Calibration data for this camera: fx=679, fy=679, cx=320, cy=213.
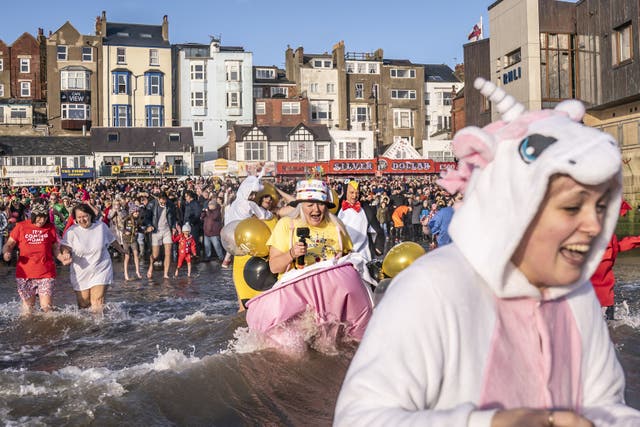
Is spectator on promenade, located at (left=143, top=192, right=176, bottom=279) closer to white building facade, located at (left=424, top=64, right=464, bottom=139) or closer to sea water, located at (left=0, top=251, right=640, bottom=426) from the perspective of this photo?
sea water, located at (left=0, top=251, right=640, bottom=426)

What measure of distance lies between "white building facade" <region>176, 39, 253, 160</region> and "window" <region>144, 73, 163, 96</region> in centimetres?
212

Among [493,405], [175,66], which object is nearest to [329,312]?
[493,405]

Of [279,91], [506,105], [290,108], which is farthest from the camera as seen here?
[279,91]

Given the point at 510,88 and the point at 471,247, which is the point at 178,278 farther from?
the point at 510,88

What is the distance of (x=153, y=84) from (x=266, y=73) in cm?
1289

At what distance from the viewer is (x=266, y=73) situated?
7288 cm

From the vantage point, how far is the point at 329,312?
7.02m

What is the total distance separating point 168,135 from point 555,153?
6107cm

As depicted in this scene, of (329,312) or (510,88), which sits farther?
(510,88)

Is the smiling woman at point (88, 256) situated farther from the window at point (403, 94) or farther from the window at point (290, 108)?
the window at point (403, 94)

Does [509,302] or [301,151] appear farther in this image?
[301,151]

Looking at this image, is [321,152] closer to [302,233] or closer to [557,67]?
[557,67]

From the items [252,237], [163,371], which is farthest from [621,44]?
[163,371]

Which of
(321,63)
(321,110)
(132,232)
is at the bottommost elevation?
(132,232)
